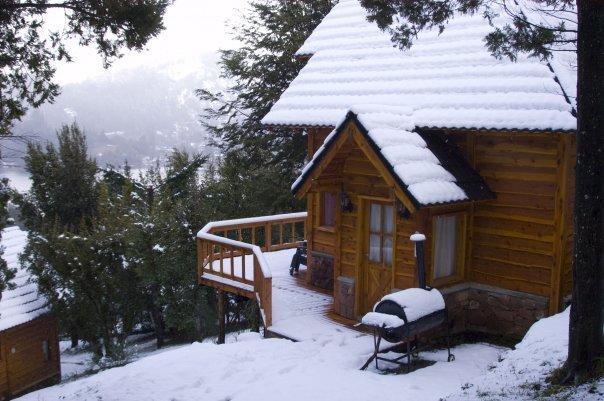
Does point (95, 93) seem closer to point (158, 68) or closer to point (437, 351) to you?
point (158, 68)

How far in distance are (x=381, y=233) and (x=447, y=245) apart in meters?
1.31

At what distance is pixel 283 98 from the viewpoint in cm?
1466

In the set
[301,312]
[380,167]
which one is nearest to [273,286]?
[301,312]

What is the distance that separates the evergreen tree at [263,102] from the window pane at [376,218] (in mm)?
11881

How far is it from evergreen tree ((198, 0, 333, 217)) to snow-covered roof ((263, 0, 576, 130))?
6.71m

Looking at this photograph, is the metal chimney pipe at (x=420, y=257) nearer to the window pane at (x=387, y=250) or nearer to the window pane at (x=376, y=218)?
the window pane at (x=387, y=250)

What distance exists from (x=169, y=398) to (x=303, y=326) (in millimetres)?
3234

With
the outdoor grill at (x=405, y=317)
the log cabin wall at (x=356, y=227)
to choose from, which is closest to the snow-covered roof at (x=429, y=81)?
the log cabin wall at (x=356, y=227)

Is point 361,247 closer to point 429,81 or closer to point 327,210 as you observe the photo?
point 327,210

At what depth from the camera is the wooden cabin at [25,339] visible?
18.8 meters

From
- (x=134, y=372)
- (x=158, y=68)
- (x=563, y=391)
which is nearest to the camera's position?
(x=563, y=391)

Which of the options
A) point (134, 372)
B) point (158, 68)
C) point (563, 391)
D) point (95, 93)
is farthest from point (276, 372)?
point (158, 68)

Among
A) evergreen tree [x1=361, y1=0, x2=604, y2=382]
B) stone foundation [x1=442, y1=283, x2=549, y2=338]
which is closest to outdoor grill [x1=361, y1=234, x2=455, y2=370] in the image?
stone foundation [x1=442, y1=283, x2=549, y2=338]

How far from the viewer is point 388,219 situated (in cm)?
1152
